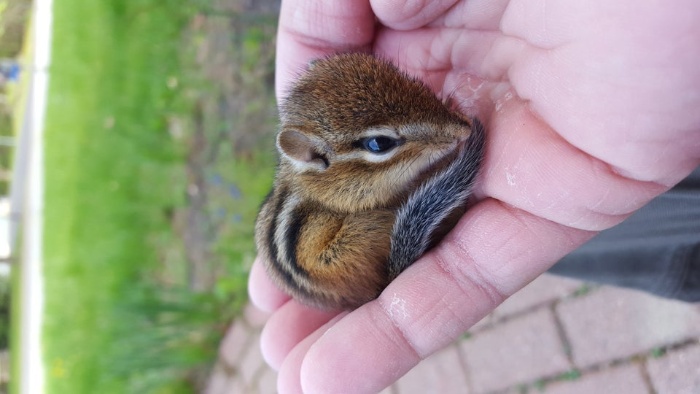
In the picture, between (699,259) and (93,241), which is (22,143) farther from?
(699,259)

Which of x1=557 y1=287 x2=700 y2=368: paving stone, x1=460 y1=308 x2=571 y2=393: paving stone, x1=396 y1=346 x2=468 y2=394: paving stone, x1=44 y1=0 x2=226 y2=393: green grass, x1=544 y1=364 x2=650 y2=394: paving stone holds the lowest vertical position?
x1=44 y1=0 x2=226 y2=393: green grass

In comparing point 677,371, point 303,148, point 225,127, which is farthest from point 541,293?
point 225,127

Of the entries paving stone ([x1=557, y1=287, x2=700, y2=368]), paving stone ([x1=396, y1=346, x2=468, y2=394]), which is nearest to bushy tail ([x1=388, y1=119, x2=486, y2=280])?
paving stone ([x1=557, y1=287, x2=700, y2=368])

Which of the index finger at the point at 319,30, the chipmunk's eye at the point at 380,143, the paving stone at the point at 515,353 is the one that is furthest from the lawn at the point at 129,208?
the chipmunk's eye at the point at 380,143

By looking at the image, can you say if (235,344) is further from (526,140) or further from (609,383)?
(526,140)

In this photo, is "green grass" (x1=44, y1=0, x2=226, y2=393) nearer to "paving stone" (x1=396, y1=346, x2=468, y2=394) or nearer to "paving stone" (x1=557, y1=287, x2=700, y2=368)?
"paving stone" (x1=396, y1=346, x2=468, y2=394)

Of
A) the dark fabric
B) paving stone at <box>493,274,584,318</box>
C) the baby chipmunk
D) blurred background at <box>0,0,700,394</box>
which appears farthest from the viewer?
paving stone at <box>493,274,584,318</box>
